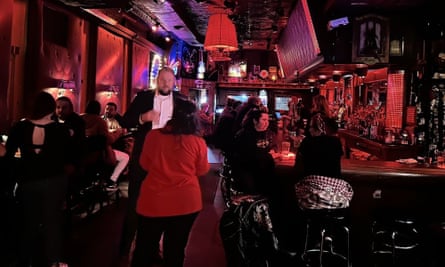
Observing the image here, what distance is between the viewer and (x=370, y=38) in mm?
6535

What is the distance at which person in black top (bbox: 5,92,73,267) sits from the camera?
3604 millimetres

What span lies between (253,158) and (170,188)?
4.55 ft

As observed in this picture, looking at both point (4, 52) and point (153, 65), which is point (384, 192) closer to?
point (4, 52)

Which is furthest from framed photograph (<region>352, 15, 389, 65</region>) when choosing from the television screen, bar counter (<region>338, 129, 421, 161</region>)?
the television screen

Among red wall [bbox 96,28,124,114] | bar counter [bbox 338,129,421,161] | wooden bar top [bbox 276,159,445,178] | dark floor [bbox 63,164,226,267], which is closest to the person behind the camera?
dark floor [bbox 63,164,226,267]

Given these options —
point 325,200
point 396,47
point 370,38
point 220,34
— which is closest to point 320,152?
point 325,200

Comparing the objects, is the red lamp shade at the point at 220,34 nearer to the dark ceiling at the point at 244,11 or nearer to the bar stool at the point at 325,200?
the dark ceiling at the point at 244,11

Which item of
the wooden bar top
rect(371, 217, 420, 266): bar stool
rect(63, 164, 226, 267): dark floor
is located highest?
the wooden bar top

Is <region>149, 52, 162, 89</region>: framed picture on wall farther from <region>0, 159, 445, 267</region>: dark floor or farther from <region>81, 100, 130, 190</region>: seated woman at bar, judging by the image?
<region>0, 159, 445, 267</region>: dark floor

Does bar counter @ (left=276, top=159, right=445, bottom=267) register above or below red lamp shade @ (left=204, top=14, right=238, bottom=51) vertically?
below

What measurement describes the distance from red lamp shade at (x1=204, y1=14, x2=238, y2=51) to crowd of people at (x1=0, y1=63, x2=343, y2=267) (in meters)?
1.79

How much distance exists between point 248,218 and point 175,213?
1.00 m

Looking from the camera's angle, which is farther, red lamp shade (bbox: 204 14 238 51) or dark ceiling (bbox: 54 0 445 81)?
dark ceiling (bbox: 54 0 445 81)

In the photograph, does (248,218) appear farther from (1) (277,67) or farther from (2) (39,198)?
(1) (277,67)
